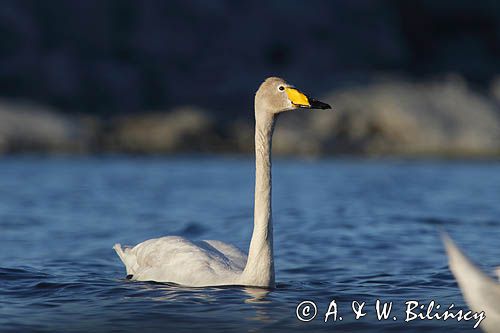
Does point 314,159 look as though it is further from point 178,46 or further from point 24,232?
point 24,232

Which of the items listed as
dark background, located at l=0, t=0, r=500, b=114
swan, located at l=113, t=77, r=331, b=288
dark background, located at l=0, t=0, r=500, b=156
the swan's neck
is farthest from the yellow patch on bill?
dark background, located at l=0, t=0, r=500, b=114

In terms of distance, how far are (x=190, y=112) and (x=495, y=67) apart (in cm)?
1504

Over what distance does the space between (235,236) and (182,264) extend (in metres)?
4.78

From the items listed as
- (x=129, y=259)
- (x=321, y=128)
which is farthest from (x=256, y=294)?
(x=321, y=128)

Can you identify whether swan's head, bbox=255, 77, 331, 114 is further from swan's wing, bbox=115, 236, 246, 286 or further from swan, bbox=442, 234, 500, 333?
swan, bbox=442, 234, 500, 333

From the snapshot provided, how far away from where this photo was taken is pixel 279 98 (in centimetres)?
919

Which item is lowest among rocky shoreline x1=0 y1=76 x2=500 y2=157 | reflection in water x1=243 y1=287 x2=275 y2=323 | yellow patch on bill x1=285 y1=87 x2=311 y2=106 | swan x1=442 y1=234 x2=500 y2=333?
swan x1=442 y1=234 x2=500 y2=333

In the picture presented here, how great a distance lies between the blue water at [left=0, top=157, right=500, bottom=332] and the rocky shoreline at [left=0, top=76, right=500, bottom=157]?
470cm

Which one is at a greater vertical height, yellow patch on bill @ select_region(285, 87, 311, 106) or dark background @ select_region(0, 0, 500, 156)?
dark background @ select_region(0, 0, 500, 156)

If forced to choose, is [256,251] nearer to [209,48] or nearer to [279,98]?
[279,98]

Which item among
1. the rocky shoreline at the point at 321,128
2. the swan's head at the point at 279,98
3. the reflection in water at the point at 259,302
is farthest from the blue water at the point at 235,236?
the rocky shoreline at the point at 321,128

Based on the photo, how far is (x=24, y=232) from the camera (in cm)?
1464

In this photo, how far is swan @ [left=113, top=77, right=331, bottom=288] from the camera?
9.02 meters

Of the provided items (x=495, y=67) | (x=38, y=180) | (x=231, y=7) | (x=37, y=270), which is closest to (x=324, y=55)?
(x=231, y=7)
